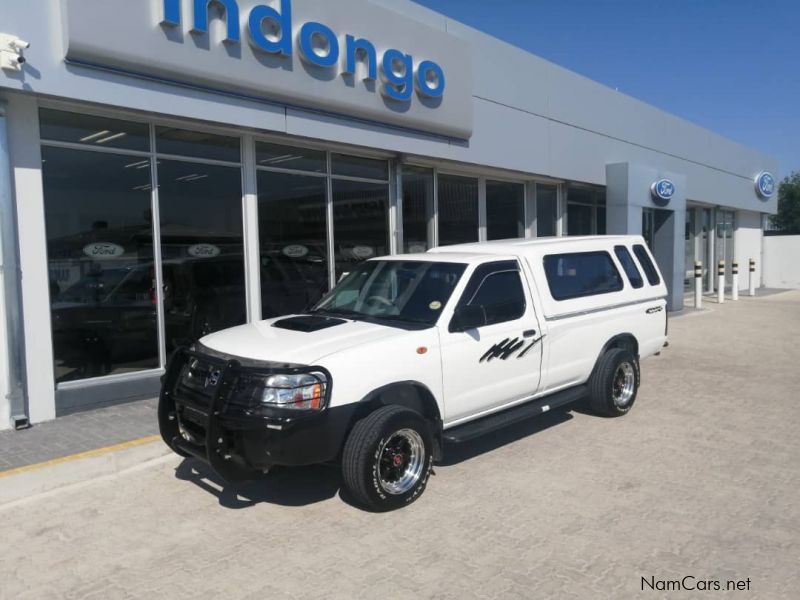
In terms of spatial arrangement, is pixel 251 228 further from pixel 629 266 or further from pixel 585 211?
pixel 585 211

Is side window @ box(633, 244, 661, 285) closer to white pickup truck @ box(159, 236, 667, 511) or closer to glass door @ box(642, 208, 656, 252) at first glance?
white pickup truck @ box(159, 236, 667, 511)

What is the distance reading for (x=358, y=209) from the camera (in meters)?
10.9

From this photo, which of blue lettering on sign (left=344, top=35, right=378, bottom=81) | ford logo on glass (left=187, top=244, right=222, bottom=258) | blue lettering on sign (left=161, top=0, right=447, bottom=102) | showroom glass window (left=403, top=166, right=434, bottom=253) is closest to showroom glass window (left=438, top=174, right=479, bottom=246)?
showroom glass window (left=403, top=166, right=434, bottom=253)

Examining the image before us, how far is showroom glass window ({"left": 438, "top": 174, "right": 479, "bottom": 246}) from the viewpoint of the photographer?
42.2 feet

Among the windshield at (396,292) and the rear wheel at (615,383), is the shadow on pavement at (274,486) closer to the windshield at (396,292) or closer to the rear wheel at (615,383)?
the windshield at (396,292)

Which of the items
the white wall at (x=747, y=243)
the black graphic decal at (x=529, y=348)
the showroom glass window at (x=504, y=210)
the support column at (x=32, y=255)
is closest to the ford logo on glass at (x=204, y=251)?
the support column at (x=32, y=255)

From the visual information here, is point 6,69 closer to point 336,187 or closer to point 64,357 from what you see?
point 64,357

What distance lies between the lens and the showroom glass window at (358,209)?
10.5 metres

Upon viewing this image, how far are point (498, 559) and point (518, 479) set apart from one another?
1389mm

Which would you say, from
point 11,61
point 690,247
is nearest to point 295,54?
point 11,61

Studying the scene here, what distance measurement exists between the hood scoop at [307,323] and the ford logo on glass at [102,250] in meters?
3.15

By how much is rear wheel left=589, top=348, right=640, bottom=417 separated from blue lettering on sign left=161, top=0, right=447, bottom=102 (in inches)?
210

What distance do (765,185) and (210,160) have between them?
84.0 ft

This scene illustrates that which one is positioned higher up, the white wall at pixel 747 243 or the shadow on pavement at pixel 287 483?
the white wall at pixel 747 243
